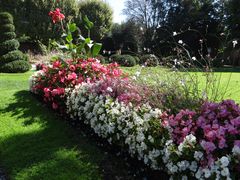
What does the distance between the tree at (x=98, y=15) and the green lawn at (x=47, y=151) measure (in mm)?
27231

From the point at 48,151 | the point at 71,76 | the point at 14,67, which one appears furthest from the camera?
the point at 14,67

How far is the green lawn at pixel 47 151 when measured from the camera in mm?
3723

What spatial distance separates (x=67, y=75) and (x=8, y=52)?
31.9ft

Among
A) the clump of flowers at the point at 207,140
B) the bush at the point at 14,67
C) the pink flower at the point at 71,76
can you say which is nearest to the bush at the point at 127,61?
the bush at the point at 14,67

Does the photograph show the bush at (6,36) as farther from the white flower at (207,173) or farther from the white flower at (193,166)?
the white flower at (207,173)

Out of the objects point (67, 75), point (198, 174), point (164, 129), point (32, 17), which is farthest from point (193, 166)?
point (32, 17)

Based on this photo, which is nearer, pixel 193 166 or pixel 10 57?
pixel 193 166

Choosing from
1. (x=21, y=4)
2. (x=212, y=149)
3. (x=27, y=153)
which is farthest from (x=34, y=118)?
(x=21, y=4)

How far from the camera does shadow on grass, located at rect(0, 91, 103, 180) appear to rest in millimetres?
3738

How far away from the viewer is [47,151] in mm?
4359

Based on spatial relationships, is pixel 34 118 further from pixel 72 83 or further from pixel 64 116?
pixel 72 83

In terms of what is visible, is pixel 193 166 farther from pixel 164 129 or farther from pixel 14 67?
pixel 14 67

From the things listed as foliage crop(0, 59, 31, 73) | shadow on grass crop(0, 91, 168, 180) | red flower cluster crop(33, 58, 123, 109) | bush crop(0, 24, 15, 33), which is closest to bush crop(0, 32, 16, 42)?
bush crop(0, 24, 15, 33)

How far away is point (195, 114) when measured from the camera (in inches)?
124
